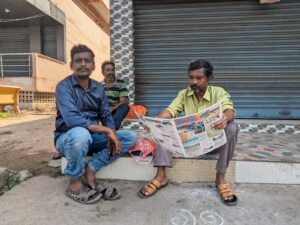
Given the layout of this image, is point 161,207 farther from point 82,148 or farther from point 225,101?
point 225,101

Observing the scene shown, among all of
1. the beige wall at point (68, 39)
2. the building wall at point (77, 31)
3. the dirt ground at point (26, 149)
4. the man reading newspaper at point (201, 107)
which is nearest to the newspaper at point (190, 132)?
the man reading newspaper at point (201, 107)

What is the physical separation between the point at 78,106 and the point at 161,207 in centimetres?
108

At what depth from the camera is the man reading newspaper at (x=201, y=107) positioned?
7.98 ft

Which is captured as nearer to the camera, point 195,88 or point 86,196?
point 86,196

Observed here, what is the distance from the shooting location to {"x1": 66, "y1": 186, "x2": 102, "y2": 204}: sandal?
240 cm

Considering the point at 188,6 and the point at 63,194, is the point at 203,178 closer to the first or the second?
the point at 63,194

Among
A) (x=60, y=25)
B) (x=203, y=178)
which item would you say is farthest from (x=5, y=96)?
(x=203, y=178)

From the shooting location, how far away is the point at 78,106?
8.37 feet

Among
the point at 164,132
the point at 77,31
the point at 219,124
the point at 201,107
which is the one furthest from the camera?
the point at 77,31

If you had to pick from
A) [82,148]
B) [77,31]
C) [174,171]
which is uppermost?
[77,31]

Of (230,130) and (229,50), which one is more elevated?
(229,50)

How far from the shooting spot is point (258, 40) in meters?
5.18

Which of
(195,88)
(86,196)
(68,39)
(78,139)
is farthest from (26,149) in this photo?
(68,39)

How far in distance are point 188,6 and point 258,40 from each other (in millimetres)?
1352
